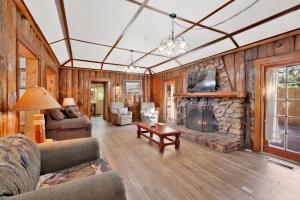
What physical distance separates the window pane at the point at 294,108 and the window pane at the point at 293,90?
10cm

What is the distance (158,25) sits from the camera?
298 cm

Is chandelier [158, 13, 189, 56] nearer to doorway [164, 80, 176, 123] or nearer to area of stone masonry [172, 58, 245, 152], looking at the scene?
area of stone masonry [172, 58, 245, 152]

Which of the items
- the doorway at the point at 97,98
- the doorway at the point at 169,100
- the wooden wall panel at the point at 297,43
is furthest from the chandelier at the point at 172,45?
the doorway at the point at 97,98

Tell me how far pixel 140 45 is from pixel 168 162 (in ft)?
9.97

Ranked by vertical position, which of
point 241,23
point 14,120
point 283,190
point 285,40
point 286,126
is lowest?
point 283,190

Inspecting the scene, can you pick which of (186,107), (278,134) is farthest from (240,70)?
(186,107)

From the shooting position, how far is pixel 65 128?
3682 mm

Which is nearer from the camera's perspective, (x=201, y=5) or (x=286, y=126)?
(x=201, y=5)

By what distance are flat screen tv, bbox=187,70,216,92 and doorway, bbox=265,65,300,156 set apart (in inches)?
52.4

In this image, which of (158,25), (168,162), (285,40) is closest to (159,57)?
(158,25)

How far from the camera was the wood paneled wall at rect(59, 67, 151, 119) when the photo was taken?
6188 millimetres

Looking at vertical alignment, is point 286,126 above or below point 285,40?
below

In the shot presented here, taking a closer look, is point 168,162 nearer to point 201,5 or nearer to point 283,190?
point 283,190

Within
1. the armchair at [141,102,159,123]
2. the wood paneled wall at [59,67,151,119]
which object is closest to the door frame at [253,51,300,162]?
the armchair at [141,102,159,123]
